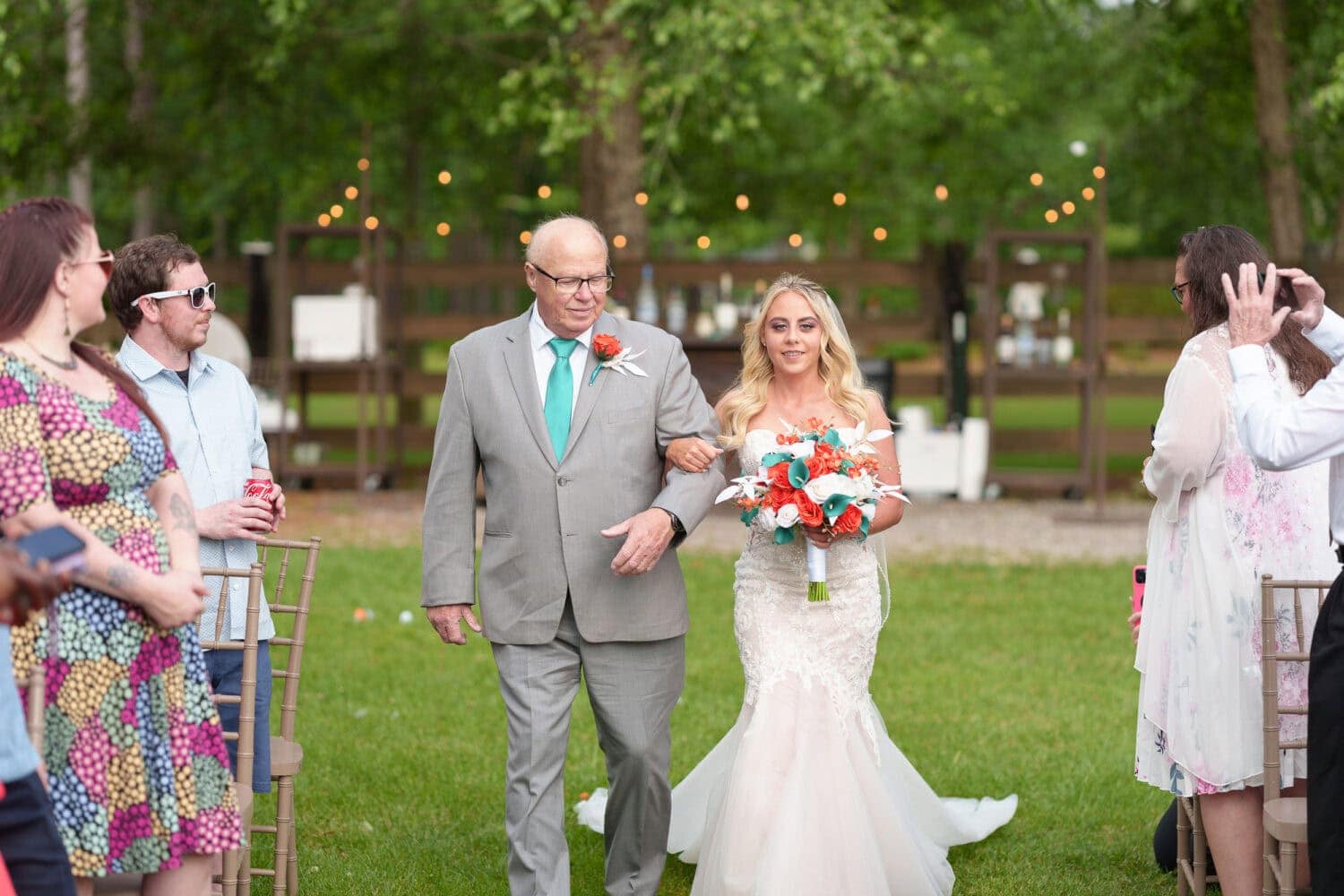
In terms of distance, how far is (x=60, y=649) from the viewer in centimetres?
356

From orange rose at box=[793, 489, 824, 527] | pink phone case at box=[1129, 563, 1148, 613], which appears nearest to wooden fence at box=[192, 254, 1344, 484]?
pink phone case at box=[1129, 563, 1148, 613]

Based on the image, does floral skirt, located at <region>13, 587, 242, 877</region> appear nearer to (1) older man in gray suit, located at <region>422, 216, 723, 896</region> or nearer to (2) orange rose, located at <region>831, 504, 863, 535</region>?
(1) older man in gray suit, located at <region>422, 216, 723, 896</region>

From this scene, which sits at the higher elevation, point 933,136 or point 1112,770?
point 933,136

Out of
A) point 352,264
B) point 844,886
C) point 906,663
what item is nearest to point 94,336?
point 352,264

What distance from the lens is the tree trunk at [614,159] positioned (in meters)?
15.7

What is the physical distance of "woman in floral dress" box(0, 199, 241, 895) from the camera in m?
3.52

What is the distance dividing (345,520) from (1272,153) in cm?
966

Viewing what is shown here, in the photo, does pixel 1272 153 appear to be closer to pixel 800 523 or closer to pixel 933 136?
pixel 933 136

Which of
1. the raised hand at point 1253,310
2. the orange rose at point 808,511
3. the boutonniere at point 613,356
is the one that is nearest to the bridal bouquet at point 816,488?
the orange rose at point 808,511

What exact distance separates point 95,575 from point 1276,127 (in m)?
15.2

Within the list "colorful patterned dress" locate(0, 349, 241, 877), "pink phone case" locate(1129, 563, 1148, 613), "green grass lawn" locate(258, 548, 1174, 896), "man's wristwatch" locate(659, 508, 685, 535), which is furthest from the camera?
"green grass lawn" locate(258, 548, 1174, 896)

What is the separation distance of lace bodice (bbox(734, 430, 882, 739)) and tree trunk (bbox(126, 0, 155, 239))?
45.5 ft

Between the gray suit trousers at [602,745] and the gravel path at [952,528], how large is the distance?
6977mm

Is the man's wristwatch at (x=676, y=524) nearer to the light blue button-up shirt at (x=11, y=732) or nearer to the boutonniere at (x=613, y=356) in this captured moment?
the boutonniere at (x=613, y=356)
